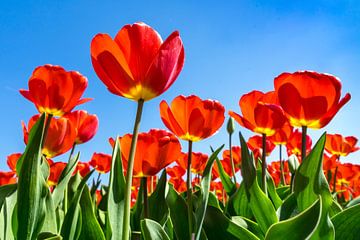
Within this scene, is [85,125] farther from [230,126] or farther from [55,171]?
[230,126]

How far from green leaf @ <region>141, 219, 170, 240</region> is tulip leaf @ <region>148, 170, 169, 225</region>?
1.81 ft

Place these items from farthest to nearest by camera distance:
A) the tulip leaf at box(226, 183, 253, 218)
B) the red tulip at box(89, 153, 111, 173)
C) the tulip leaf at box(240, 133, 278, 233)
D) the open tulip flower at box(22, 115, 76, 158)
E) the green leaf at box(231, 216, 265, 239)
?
the red tulip at box(89, 153, 111, 173) → the open tulip flower at box(22, 115, 76, 158) → the tulip leaf at box(226, 183, 253, 218) → the green leaf at box(231, 216, 265, 239) → the tulip leaf at box(240, 133, 278, 233)

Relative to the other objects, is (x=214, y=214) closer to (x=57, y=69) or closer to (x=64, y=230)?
(x=64, y=230)

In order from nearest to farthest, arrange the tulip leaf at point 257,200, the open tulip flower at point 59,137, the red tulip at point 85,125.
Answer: the tulip leaf at point 257,200
the open tulip flower at point 59,137
the red tulip at point 85,125

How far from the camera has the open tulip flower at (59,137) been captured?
207 centimetres

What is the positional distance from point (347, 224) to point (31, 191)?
3.12 ft

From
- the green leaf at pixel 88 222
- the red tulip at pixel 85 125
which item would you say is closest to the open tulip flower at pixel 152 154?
the green leaf at pixel 88 222

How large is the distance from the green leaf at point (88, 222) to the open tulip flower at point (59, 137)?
578 mm

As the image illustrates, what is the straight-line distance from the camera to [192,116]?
1771mm

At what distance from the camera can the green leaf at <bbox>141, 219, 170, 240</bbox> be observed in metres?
1.13

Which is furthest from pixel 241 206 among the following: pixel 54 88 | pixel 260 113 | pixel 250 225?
pixel 54 88

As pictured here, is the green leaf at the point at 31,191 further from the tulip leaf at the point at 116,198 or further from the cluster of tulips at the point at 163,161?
the tulip leaf at the point at 116,198

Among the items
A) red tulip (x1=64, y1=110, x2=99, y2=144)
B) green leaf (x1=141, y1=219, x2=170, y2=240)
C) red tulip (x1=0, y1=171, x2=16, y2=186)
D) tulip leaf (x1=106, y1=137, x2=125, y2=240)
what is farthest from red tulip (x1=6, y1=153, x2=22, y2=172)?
green leaf (x1=141, y1=219, x2=170, y2=240)

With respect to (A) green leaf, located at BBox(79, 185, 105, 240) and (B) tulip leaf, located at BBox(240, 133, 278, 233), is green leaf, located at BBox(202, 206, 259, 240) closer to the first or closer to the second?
(B) tulip leaf, located at BBox(240, 133, 278, 233)
